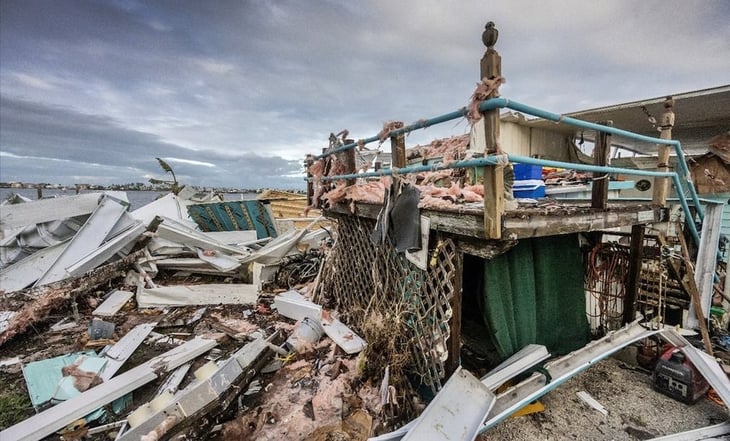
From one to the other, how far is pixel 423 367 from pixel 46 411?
4.03m

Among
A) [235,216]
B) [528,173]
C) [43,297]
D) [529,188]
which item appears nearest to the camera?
[529,188]

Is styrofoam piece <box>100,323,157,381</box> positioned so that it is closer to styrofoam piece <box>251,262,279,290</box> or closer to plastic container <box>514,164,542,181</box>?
styrofoam piece <box>251,262,279,290</box>

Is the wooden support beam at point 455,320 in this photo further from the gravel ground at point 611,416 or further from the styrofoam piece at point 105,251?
the styrofoam piece at point 105,251

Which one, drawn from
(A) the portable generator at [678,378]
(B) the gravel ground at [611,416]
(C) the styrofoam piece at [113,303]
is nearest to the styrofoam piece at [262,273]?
(C) the styrofoam piece at [113,303]

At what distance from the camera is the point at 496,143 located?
2.07m

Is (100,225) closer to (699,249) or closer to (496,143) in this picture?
(496,143)

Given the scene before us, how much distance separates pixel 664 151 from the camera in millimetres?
3793

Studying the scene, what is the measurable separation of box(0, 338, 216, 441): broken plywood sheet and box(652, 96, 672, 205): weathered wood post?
6821mm

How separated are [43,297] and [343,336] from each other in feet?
19.9

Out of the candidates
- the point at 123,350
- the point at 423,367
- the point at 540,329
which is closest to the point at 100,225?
the point at 123,350

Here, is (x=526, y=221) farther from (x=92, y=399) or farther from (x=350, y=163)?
(x=92, y=399)

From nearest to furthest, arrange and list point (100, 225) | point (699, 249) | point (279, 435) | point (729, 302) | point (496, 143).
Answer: point (496, 143), point (279, 435), point (699, 249), point (729, 302), point (100, 225)

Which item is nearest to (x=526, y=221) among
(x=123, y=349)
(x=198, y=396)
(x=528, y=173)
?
(x=528, y=173)

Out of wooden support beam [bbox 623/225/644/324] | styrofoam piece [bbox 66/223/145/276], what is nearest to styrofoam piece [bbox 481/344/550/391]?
wooden support beam [bbox 623/225/644/324]
